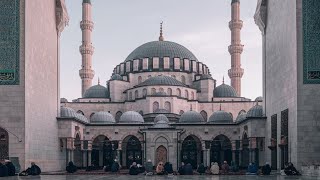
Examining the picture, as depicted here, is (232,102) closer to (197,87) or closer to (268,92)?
(197,87)

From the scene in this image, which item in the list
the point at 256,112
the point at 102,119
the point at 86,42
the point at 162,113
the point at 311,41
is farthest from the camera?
the point at 86,42

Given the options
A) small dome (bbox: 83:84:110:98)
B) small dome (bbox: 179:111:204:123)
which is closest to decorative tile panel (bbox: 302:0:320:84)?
small dome (bbox: 179:111:204:123)

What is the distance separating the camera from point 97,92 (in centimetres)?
5400

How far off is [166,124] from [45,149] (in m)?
14.6

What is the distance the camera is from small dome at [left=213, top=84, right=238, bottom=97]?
177 feet

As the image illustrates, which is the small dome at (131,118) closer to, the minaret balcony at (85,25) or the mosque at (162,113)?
the mosque at (162,113)

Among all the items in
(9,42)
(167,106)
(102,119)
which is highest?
(9,42)

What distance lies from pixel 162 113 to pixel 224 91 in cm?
991

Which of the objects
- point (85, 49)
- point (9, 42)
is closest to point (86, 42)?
point (85, 49)

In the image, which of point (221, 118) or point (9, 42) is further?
point (221, 118)

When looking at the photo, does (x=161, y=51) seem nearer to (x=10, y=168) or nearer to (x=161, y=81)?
(x=161, y=81)

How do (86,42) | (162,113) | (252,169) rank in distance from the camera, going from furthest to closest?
1. (86,42)
2. (162,113)
3. (252,169)

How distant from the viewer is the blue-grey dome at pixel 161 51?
55.3 m

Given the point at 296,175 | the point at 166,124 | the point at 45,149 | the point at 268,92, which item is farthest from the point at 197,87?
the point at 296,175
